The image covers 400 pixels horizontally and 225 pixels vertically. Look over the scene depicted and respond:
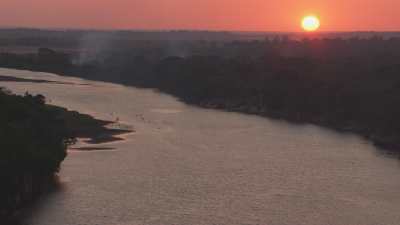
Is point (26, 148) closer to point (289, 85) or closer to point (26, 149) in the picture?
point (26, 149)

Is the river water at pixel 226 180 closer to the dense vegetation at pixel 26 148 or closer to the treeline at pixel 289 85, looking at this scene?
the dense vegetation at pixel 26 148

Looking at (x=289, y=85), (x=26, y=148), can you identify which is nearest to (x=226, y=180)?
(x=26, y=148)

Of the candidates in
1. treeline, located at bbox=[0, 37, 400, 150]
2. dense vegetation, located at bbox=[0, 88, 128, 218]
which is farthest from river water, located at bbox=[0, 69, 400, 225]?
treeline, located at bbox=[0, 37, 400, 150]

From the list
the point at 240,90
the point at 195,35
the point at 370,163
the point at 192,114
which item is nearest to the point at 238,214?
the point at 370,163

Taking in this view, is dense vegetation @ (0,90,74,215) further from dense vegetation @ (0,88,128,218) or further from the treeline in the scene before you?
the treeline

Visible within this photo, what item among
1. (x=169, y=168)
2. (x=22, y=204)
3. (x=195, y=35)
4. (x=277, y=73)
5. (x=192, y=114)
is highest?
(x=195, y=35)

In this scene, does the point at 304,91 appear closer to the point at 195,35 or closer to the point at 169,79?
the point at 169,79

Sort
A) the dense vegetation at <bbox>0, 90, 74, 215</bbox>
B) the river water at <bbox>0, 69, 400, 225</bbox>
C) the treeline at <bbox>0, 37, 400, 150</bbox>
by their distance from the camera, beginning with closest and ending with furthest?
the dense vegetation at <bbox>0, 90, 74, 215</bbox>
the river water at <bbox>0, 69, 400, 225</bbox>
the treeline at <bbox>0, 37, 400, 150</bbox>

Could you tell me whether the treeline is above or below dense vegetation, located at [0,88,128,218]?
above
